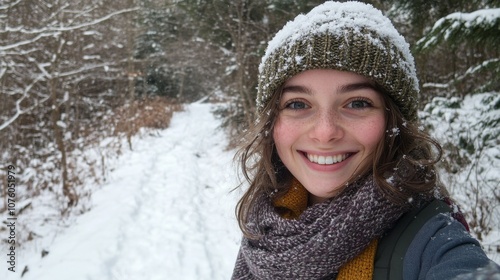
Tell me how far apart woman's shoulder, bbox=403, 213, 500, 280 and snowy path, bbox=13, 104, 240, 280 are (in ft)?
3.66

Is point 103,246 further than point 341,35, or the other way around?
point 103,246

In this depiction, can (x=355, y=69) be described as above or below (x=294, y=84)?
above

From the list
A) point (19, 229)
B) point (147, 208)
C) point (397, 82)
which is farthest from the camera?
point (147, 208)

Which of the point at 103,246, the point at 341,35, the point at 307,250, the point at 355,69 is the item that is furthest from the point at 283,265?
the point at 103,246

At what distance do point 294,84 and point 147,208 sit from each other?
14.8 feet

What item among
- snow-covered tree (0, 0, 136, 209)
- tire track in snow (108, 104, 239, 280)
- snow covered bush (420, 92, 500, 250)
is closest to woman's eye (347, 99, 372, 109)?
snow covered bush (420, 92, 500, 250)

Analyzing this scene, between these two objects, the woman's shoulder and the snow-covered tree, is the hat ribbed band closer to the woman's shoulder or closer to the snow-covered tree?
the woman's shoulder

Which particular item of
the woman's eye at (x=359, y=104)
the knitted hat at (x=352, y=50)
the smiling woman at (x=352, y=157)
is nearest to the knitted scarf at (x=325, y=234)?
the smiling woman at (x=352, y=157)

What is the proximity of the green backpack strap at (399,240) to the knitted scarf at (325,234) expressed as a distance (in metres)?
0.03

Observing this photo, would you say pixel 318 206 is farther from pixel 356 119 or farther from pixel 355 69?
pixel 355 69

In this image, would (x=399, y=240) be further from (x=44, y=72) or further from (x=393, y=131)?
(x=44, y=72)

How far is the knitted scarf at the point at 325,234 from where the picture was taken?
3.40 feet

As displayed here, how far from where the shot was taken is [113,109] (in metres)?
12.2

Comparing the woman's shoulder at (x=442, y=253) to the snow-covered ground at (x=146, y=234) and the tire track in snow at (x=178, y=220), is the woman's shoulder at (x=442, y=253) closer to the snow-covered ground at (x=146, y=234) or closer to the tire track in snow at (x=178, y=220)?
the snow-covered ground at (x=146, y=234)
